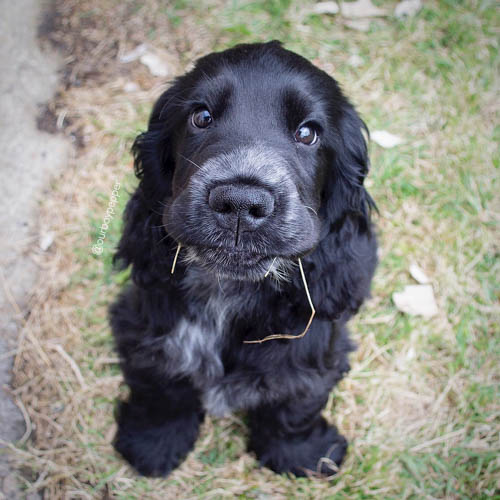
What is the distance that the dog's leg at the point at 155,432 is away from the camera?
2.94m

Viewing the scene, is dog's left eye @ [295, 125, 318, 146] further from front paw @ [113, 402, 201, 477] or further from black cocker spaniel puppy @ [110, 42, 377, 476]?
front paw @ [113, 402, 201, 477]

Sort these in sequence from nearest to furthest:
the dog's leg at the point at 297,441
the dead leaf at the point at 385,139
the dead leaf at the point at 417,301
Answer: the dog's leg at the point at 297,441, the dead leaf at the point at 417,301, the dead leaf at the point at 385,139

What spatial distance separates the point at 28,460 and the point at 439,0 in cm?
471

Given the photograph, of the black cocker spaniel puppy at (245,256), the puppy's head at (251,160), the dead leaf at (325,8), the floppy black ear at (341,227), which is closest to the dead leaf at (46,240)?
the black cocker spaniel puppy at (245,256)

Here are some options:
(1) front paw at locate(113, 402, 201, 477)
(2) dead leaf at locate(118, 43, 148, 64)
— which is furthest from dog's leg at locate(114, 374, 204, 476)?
(2) dead leaf at locate(118, 43, 148, 64)

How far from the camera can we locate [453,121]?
13.9 feet

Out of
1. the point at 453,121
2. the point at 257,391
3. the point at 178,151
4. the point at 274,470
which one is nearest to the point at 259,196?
the point at 178,151

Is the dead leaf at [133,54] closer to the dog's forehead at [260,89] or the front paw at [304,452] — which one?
the dog's forehead at [260,89]

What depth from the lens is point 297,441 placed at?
301cm

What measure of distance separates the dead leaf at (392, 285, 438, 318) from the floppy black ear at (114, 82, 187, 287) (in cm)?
177

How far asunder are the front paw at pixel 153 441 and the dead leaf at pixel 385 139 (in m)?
2.37

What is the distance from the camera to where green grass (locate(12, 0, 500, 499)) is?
121 inches

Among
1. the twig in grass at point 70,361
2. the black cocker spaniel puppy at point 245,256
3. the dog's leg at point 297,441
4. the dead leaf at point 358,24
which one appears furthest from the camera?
the dead leaf at point 358,24

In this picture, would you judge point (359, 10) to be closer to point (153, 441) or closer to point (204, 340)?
point (204, 340)
